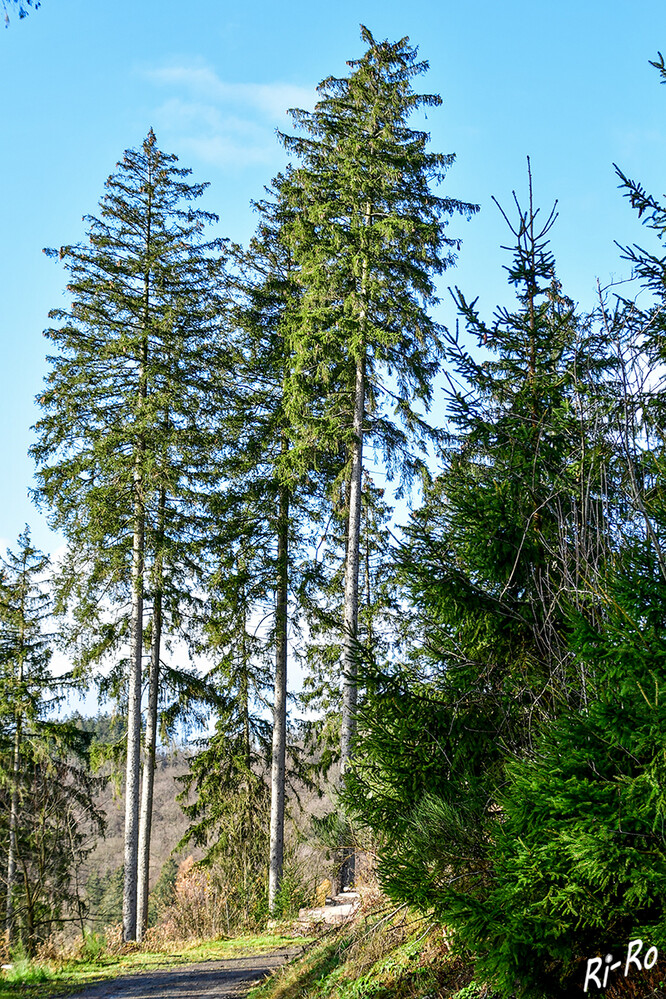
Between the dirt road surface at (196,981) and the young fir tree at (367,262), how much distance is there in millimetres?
6607

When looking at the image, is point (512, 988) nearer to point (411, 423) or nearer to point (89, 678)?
point (411, 423)

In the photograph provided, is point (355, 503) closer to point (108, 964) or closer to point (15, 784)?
point (108, 964)

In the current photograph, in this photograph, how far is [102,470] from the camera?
16641 millimetres

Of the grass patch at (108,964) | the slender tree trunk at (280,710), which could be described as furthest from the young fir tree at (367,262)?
the grass patch at (108,964)

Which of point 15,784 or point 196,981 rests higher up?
point 15,784

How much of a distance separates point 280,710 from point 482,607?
1308 cm

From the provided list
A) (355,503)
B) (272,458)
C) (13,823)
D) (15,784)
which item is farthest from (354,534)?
(15,784)

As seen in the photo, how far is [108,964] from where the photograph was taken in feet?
41.9

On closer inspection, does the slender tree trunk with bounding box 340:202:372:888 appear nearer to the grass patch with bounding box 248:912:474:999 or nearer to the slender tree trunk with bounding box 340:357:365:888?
the slender tree trunk with bounding box 340:357:365:888

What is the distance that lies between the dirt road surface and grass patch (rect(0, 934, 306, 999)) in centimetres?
38

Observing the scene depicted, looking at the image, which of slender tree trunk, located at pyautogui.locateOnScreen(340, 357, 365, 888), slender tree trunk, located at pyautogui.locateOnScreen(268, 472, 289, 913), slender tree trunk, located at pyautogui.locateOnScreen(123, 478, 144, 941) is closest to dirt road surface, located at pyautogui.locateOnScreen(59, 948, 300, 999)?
slender tree trunk, located at pyautogui.locateOnScreen(340, 357, 365, 888)

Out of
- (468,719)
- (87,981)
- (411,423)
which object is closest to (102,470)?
(411,423)

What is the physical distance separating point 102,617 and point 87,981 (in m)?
7.40

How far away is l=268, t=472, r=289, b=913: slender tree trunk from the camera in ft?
54.4
